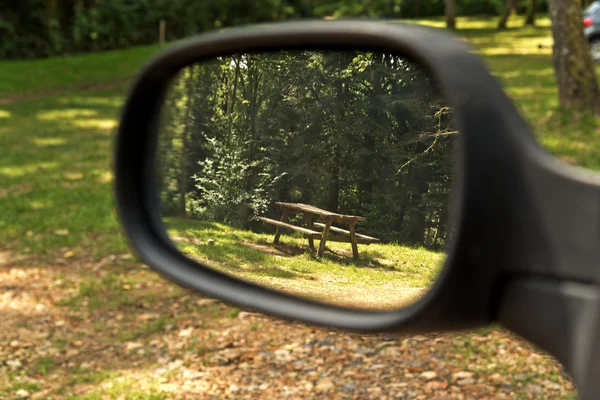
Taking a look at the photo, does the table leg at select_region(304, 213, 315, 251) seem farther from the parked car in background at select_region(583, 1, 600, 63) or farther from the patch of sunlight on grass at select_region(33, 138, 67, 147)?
the parked car in background at select_region(583, 1, 600, 63)

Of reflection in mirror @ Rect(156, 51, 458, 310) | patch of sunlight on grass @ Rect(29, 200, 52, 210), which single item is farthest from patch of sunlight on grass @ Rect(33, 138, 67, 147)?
reflection in mirror @ Rect(156, 51, 458, 310)

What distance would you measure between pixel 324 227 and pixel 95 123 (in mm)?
13088

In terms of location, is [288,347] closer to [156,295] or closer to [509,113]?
[156,295]

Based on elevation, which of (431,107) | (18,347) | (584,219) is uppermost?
(431,107)

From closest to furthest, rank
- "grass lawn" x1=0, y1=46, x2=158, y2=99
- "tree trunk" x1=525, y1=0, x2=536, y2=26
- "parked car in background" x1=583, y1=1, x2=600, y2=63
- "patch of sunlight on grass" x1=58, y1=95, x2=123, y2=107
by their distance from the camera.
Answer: "patch of sunlight on grass" x1=58, y1=95, x2=123, y2=107
"parked car in background" x1=583, y1=1, x2=600, y2=63
"grass lawn" x1=0, y1=46, x2=158, y2=99
"tree trunk" x1=525, y1=0, x2=536, y2=26

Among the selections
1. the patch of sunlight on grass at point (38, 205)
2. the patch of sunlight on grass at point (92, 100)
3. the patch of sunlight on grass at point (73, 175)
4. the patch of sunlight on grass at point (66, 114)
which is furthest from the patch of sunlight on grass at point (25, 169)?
the patch of sunlight on grass at point (92, 100)

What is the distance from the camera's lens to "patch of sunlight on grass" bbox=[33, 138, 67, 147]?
1148 centimetres

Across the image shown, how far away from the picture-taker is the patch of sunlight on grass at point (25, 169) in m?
9.20

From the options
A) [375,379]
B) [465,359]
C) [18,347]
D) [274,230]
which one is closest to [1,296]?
[18,347]

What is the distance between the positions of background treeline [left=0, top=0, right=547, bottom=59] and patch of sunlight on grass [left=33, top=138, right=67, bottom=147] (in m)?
14.3

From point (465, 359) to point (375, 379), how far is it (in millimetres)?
521

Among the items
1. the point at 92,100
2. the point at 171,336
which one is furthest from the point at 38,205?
the point at 92,100

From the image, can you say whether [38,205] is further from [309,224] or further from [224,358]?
[309,224]

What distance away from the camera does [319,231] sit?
128 cm
